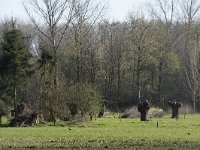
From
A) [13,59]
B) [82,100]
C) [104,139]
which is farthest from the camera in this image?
[13,59]

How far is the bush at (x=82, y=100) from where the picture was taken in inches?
1818

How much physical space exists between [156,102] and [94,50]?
13.2 m

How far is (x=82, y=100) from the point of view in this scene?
46.6m

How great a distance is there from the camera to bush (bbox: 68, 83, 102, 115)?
46188mm

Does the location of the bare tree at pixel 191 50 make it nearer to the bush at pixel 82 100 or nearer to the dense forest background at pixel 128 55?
the dense forest background at pixel 128 55

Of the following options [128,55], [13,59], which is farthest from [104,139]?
[128,55]

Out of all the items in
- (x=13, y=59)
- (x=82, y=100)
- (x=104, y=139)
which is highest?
(x=13, y=59)

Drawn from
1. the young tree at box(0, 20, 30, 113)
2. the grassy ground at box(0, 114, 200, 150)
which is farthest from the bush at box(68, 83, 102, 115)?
the grassy ground at box(0, 114, 200, 150)

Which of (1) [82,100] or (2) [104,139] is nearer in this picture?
(2) [104,139]

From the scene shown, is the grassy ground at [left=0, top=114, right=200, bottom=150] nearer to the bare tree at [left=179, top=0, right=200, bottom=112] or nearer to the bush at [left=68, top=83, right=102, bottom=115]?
the bush at [left=68, top=83, right=102, bottom=115]

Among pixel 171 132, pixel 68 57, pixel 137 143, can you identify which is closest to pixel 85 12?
pixel 68 57

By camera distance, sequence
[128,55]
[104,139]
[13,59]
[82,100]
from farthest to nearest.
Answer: [128,55] → [13,59] → [82,100] → [104,139]

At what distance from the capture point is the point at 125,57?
83.9m

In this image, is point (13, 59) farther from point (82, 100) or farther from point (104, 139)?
point (104, 139)
